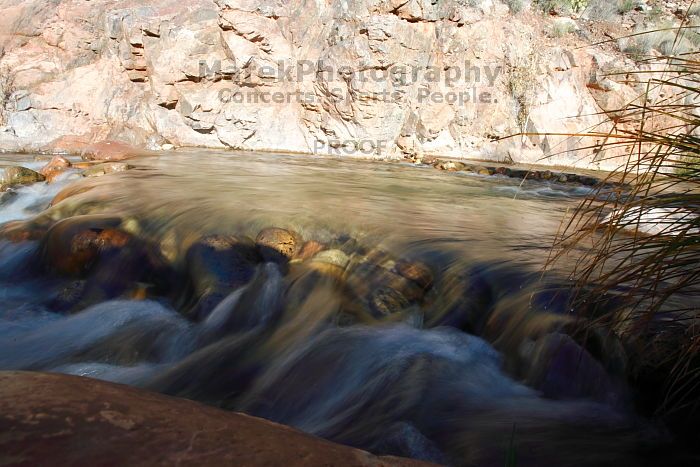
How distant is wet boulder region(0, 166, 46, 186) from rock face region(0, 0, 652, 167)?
226 inches

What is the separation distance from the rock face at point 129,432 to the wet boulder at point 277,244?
3.03m

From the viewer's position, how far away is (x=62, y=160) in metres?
9.05

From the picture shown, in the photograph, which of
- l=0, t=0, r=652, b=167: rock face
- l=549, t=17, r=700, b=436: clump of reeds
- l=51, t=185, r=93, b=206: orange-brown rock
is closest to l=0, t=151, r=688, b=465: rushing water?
l=549, t=17, r=700, b=436: clump of reeds

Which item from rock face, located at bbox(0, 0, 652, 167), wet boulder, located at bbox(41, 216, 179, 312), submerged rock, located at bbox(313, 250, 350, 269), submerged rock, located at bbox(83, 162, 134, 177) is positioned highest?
rock face, located at bbox(0, 0, 652, 167)

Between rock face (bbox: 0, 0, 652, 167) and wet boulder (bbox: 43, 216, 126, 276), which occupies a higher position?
rock face (bbox: 0, 0, 652, 167)

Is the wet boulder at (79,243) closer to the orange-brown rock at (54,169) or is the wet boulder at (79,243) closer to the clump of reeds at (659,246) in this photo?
the clump of reeds at (659,246)

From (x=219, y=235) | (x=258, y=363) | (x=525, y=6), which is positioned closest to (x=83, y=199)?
(x=219, y=235)

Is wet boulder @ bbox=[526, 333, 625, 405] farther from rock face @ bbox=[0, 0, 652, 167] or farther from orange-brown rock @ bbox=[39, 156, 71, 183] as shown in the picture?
rock face @ bbox=[0, 0, 652, 167]

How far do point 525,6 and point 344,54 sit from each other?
5.52 metres

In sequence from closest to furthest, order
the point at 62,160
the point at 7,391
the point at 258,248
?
the point at 7,391 → the point at 258,248 → the point at 62,160

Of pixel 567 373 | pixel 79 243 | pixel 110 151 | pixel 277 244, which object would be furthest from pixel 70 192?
pixel 567 373

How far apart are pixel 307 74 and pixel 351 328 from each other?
12463 mm

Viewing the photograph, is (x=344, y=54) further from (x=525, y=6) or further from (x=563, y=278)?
(x=563, y=278)

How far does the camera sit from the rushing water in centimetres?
216
